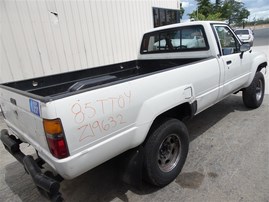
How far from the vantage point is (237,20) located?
209 ft

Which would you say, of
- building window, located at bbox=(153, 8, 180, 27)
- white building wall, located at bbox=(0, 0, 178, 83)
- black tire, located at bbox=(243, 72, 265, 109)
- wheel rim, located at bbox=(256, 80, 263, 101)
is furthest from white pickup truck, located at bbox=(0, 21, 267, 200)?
building window, located at bbox=(153, 8, 180, 27)

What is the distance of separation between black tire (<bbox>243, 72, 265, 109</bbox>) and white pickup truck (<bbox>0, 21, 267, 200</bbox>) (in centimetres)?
41

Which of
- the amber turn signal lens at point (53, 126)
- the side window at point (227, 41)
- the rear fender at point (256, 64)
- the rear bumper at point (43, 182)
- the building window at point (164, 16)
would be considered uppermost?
the building window at point (164, 16)

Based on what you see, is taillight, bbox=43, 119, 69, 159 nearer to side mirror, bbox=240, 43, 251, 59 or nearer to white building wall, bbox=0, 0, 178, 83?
side mirror, bbox=240, 43, 251, 59

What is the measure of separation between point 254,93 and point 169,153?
2801 millimetres

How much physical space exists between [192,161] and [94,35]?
5273 millimetres

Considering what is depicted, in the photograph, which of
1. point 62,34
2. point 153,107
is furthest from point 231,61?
point 62,34

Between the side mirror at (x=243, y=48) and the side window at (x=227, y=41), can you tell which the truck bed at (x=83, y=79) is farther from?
the side mirror at (x=243, y=48)

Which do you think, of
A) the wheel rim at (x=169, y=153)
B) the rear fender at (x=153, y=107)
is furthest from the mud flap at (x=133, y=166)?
the wheel rim at (x=169, y=153)

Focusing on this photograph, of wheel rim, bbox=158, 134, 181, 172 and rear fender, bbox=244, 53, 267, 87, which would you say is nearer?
wheel rim, bbox=158, 134, 181, 172

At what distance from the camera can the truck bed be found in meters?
2.84

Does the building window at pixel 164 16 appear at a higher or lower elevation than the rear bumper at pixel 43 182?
higher

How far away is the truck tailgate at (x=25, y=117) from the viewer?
1.81m

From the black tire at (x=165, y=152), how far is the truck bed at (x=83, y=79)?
70 cm
